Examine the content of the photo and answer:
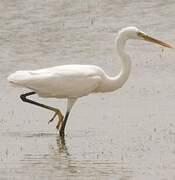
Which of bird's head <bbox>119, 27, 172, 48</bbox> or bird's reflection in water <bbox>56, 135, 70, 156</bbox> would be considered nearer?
bird's reflection in water <bbox>56, 135, 70, 156</bbox>

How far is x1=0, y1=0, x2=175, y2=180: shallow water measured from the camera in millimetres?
10688

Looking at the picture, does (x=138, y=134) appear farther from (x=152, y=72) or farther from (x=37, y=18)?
(x=37, y=18)

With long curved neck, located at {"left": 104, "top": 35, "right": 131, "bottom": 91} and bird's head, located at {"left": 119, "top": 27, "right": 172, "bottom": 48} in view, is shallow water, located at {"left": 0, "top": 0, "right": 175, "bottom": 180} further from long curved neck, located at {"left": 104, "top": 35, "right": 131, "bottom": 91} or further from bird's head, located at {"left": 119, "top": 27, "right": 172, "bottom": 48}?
bird's head, located at {"left": 119, "top": 27, "right": 172, "bottom": 48}

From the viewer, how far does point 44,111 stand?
45.7 feet

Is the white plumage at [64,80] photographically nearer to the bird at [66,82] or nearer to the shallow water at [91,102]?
the bird at [66,82]

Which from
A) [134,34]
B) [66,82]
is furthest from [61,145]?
[134,34]

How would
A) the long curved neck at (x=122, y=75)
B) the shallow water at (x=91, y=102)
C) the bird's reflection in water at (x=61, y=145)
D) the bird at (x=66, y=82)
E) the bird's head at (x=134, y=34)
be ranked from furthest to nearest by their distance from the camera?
1. the bird's head at (x=134, y=34)
2. the long curved neck at (x=122, y=75)
3. the bird at (x=66, y=82)
4. the bird's reflection in water at (x=61, y=145)
5. the shallow water at (x=91, y=102)

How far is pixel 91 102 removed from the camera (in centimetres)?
1416

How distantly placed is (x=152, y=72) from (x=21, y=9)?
21.6 ft

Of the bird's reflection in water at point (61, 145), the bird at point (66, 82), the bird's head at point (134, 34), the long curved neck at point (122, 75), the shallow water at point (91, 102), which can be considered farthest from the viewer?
the bird's head at point (134, 34)

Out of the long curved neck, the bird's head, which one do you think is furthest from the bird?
the bird's head

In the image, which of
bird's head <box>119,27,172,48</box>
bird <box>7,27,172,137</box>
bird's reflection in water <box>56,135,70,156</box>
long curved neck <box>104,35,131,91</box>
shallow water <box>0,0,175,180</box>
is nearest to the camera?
shallow water <box>0,0,175,180</box>

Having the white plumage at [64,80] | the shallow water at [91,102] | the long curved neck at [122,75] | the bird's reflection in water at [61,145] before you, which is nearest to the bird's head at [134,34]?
the long curved neck at [122,75]

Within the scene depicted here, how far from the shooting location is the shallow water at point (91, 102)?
35.1 feet
